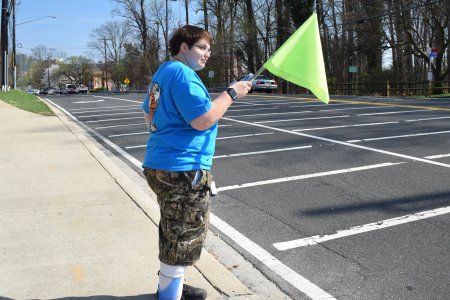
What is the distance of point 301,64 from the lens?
310 centimetres

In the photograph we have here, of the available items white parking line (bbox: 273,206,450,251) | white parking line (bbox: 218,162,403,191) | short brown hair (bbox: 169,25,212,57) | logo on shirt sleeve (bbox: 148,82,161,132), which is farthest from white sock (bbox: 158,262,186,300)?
white parking line (bbox: 218,162,403,191)

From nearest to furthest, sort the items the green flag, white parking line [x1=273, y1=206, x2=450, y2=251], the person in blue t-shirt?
1. the person in blue t-shirt
2. the green flag
3. white parking line [x1=273, y1=206, x2=450, y2=251]

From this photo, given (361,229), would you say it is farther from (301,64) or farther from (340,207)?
(301,64)

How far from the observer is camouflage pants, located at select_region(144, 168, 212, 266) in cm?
280

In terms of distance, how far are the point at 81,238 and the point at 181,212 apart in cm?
183

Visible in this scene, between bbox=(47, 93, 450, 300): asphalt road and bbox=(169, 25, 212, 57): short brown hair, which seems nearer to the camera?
bbox=(169, 25, 212, 57): short brown hair

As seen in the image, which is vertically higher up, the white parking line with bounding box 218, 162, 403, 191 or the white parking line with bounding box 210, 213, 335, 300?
the white parking line with bounding box 218, 162, 403, 191

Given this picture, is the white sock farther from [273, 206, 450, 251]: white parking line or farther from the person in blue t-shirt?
[273, 206, 450, 251]: white parking line

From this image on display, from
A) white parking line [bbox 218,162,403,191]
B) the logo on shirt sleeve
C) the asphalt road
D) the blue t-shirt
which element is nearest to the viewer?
the blue t-shirt

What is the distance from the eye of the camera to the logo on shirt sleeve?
2.85 metres

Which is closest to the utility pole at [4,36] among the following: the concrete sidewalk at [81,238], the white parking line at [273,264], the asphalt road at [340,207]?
the asphalt road at [340,207]

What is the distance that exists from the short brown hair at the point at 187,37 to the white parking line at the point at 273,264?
183cm

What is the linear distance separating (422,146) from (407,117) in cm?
508

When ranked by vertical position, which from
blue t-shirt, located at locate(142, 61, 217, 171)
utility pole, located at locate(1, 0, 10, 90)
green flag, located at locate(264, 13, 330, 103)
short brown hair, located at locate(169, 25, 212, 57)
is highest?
utility pole, located at locate(1, 0, 10, 90)
